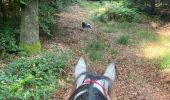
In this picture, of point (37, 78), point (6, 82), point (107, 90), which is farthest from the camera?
point (37, 78)

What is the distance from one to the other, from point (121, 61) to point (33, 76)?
363 cm

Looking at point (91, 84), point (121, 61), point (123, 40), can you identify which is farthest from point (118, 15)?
point (91, 84)

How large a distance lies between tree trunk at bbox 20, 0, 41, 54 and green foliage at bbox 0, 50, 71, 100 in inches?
25.9

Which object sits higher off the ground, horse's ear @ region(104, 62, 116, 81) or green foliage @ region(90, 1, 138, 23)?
horse's ear @ region(104, 62, 116, 81)

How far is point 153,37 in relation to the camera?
1388 centimetres

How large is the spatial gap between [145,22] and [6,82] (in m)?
11.4

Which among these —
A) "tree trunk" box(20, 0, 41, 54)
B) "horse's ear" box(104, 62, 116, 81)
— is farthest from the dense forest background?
"horse's ear" box(104, 62, 116, 81)

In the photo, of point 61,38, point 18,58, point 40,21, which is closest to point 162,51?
point 61,38

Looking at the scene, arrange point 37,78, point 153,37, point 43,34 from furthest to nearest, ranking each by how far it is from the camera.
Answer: point 153,37 → point 43,34 → point 37,78

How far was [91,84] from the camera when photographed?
10.4 ft

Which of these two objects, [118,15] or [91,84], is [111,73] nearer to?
[91,84]

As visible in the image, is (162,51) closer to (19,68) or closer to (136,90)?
(136,90)

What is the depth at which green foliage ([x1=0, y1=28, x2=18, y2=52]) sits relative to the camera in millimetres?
9406

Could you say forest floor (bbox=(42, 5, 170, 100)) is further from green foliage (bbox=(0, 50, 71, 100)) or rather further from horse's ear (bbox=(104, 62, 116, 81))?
horse's ear (bbox=(104, 62, 116, 81))
